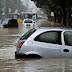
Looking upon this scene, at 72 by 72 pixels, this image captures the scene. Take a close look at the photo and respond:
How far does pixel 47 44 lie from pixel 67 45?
678mm

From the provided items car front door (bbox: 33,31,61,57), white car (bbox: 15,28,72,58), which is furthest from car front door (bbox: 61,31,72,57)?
car front door (bbox: 33,31,61,57)

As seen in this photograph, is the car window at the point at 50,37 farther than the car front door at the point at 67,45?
Yes

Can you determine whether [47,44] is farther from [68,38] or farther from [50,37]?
[68,38]

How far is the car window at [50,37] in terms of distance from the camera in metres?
12.1

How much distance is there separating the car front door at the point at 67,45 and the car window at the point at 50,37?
21 cm

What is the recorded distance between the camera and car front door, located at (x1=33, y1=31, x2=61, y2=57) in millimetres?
12008

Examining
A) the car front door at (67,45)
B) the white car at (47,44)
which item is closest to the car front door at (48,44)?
the white car at (47,44)

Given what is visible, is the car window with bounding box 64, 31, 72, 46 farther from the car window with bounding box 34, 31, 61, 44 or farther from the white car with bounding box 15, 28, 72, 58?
the car window with bounding box 34, 31, 61, 44

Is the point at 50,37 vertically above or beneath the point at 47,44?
above

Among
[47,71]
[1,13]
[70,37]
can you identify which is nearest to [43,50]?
[70,37]

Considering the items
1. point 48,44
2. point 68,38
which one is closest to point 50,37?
point 48,44

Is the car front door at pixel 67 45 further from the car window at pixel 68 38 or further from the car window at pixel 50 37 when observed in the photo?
the car window at pixel 50 37

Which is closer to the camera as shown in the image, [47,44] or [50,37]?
[47,44]

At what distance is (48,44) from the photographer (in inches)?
474
